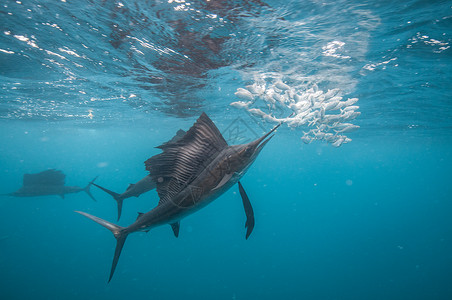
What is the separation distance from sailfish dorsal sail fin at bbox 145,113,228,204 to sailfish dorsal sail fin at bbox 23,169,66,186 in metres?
14.9

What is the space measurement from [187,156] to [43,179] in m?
15.6

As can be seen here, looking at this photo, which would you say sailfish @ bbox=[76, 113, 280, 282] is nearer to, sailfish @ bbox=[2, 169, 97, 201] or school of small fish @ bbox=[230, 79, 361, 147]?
school of small fish @ bbox=[230, 79, 361, 147]

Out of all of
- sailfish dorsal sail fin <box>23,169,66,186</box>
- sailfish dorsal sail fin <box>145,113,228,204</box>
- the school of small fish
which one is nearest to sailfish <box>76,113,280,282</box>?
sailfish dorsal sail fin <box>145,113,228,204</box>

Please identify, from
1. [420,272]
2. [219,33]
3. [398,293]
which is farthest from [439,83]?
[420,272]

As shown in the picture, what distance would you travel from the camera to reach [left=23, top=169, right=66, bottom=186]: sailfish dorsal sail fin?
40.8ft

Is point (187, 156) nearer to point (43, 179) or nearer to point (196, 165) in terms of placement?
point (196, 165)

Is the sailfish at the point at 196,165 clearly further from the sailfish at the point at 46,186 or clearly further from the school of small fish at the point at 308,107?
the sailfish at the point at 46,186

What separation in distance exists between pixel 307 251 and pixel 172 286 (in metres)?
17.7

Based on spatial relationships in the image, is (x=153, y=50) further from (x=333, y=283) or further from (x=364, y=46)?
(x=333, y=283)

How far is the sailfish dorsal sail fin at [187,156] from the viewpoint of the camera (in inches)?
84.9

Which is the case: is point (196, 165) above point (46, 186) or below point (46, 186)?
above

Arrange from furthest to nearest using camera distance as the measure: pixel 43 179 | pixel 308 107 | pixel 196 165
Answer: pixel 43 179 → pixel 308 107 → pixel 196 165

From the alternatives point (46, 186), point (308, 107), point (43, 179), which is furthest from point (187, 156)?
point (43, 179)

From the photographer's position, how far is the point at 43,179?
41.2 feet
